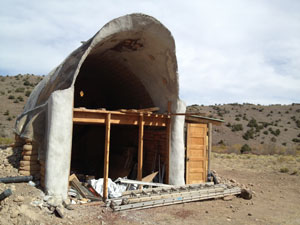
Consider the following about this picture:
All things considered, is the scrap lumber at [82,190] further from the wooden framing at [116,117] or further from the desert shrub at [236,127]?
the desert shrub at [236,127]

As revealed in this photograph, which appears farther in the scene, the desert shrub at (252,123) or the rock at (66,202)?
the desert shrub at (252,123)

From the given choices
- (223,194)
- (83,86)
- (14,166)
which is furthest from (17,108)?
(223,194)

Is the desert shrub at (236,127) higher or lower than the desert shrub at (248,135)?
higher

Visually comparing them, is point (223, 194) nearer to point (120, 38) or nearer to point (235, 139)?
point (120, 38)

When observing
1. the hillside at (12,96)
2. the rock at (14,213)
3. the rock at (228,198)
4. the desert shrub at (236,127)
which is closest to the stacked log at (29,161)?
the rock at (14,213)

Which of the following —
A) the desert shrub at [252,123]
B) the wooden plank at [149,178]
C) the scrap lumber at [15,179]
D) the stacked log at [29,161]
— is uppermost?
the desert shrub at [252,123]

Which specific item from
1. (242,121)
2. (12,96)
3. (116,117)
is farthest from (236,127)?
(116,117)

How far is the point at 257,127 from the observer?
135 ft

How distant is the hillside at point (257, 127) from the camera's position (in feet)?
116

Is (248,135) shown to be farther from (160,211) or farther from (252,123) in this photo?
(160,211)

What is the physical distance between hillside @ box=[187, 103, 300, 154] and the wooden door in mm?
18388

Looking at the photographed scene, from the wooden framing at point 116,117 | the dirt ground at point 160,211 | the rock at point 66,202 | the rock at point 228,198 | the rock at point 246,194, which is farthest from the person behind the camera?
the rock at point 246,194

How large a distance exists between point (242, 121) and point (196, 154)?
3698 centimetres

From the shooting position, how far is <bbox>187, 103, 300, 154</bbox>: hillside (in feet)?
116
